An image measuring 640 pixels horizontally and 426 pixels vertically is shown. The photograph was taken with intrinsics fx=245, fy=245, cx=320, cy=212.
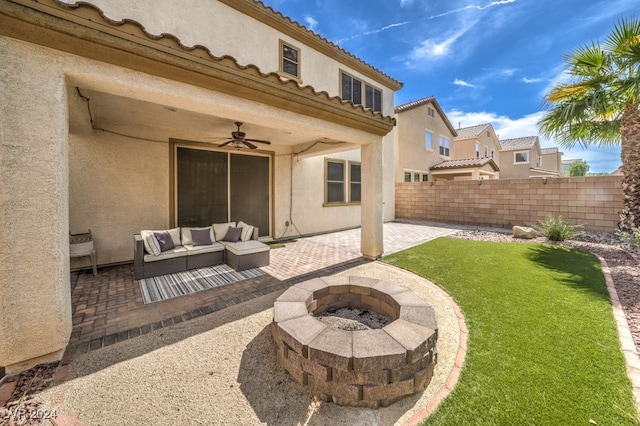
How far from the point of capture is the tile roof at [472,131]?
2577 centimetres

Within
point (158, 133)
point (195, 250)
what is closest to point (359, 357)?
point (195, 250)

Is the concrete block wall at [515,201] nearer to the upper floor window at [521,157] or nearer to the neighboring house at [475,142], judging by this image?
the neighboring house at [475,142]

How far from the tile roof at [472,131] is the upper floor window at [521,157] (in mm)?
5238

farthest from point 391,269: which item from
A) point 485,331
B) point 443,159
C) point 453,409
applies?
point 443,159

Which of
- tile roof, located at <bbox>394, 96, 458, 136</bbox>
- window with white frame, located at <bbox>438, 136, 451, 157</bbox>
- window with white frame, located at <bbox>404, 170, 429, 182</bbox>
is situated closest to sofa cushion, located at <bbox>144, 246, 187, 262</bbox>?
window with white frame, located at <bbox>404, 170, 429, 182</bbox>

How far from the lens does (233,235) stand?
286 inches

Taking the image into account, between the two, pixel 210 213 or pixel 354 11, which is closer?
pixel 210 213

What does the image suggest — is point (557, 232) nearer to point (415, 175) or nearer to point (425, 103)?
point (415, 175)

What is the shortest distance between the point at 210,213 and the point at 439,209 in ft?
40.3

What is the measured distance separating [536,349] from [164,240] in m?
7.46

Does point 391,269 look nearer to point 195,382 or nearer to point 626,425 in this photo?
point 626,425

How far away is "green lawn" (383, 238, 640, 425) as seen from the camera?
2.25m

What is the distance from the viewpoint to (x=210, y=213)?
327 inches

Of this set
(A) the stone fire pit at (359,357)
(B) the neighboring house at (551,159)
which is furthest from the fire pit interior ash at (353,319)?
(B) the neighboring house at (551,159)
